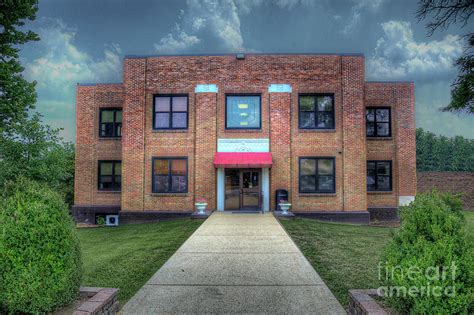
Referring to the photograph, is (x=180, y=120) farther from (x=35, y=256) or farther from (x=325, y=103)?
(x=35, y=256)

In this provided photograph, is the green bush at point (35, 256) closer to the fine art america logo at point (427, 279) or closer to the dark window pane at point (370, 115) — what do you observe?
the fine art america logo at point (427, 279)

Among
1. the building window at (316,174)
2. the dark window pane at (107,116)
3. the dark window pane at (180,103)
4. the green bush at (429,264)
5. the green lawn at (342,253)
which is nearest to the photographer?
the green bush at (429,264)

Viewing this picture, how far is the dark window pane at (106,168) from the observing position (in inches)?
880

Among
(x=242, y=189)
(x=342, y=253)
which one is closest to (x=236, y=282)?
(x=342, y=253)

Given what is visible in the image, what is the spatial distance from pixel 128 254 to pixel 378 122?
718 inches

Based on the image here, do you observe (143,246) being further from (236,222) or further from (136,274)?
(236,222)

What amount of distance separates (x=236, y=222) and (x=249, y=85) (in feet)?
25.9

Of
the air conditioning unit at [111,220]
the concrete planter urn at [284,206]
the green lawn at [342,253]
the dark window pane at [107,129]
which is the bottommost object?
the air conditioning unit at [111,220]

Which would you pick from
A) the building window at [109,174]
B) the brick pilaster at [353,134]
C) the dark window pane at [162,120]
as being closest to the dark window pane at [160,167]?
the dark window pane at [162,120]

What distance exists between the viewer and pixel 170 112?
62.2 feet

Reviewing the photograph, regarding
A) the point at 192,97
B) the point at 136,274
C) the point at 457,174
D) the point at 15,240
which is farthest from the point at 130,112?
the point at 457,174

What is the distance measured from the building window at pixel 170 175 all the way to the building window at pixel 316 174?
648cm

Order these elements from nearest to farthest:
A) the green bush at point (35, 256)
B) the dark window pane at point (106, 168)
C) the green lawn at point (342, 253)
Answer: the green bush at point (35, 256) → the green lawn at point (342, 253) → the dark window pane at point (106, 168)

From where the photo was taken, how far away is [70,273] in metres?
4.79
